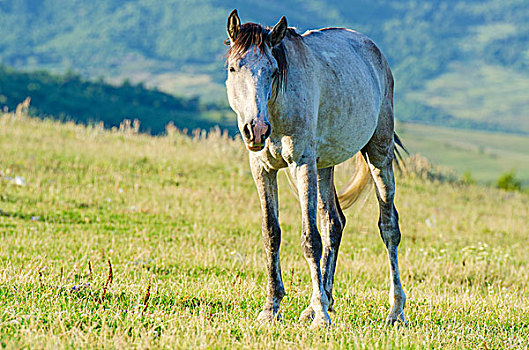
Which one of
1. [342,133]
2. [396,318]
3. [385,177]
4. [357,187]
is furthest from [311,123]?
[357,187]

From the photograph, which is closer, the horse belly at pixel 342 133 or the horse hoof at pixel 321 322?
the horse hoof at pixel 321 322

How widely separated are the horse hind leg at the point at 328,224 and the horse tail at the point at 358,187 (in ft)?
2.44

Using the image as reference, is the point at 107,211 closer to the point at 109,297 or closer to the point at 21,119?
the point at 109,297

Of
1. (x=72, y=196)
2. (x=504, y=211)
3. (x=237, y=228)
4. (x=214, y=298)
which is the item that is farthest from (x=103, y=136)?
(x=214, y=298)

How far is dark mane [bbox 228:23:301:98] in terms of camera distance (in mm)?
4516

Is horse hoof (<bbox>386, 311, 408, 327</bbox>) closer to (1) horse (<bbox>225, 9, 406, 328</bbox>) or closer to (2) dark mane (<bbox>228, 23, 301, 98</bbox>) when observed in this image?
(1) horse (<bbox>225, 9, 406, 328</bbox>)

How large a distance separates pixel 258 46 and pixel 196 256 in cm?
466

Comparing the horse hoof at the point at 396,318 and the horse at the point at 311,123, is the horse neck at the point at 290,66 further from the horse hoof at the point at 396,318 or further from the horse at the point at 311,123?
the horse hoof at the point at 396,318

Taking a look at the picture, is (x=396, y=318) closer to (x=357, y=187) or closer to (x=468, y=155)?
(x=357, y=187)

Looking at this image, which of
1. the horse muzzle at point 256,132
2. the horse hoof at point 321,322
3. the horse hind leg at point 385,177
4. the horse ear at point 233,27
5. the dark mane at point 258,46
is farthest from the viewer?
the horse hind leg at point 385,177

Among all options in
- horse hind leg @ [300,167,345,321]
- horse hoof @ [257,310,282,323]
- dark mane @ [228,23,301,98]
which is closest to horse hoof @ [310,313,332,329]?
horse hoof @ [257,310,282,323]

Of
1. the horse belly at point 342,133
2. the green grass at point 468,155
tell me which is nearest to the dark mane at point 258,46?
the horse belly at point 342,133

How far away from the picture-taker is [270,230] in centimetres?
535

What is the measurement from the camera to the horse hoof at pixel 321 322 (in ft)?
15.9
